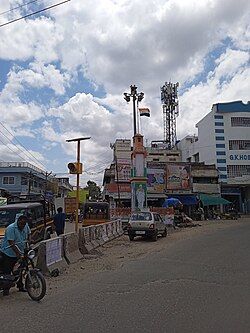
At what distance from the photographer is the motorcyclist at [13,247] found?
8078 mm

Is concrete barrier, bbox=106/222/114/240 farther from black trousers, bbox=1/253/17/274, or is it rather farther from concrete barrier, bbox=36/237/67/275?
black trousers, bbox=1/253/17/274

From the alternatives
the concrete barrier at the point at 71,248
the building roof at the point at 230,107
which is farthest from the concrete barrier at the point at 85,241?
the building roof at the point at 230,107

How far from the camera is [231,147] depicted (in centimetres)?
5812

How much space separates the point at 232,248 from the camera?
53.5ft

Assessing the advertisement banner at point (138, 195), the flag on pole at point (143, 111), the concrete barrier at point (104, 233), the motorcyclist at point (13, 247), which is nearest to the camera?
the motorcyclist at point (13, 247)

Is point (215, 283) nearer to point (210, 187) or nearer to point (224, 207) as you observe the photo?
point (210, 187)

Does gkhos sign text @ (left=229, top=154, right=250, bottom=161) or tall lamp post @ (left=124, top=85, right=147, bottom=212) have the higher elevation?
gkhos sign text @ (left=229, top=154, right=250, bottom=161)

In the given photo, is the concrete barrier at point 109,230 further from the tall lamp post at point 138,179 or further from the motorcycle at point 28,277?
the motorcycle at point 28,277

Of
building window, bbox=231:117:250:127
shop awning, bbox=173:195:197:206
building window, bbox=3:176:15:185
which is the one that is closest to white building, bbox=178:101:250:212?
building window, bbox=231:117:250:127

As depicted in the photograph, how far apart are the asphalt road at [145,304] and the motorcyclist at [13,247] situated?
516mm

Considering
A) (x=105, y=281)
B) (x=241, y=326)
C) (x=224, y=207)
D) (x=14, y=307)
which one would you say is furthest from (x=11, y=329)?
(x=224, y=207)

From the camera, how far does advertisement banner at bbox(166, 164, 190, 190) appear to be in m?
47.8

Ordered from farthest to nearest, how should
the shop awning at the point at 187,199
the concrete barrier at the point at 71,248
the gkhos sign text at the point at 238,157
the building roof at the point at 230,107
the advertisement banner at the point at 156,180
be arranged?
the building roof at the point at 230,107
the gkhos sign text at the point at 238,157
the shop awning at the point at 187,199
the advertisement banner at the point at 156,180
the concrete barrier at the point at 71,248

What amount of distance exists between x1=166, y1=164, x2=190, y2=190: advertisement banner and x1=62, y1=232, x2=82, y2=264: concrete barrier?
3430cm
